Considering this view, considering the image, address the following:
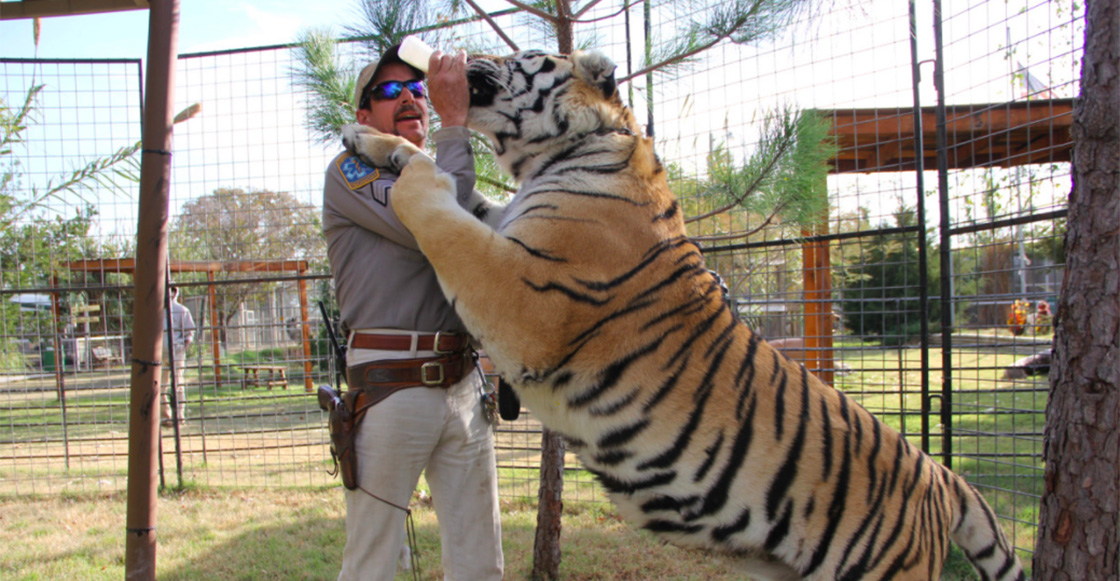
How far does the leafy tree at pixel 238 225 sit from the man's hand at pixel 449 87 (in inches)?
207

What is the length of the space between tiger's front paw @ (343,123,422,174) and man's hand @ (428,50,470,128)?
18 centimetres

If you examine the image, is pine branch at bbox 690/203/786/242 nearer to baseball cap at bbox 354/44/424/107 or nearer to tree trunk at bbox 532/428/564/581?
tree trunk at bbox 532/428/564/581

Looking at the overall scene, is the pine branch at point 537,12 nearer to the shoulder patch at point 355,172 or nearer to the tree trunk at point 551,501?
the tree trunk at point 551,501

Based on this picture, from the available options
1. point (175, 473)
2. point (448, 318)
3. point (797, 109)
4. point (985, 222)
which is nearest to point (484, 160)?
point (797, 109)

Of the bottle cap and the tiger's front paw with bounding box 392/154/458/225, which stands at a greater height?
the bottle cap

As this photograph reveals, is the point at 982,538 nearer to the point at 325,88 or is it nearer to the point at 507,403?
the point at 507,403

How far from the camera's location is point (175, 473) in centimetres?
743

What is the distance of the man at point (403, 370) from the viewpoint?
2.58 meters

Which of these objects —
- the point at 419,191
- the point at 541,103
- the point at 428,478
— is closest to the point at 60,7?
the point at 419,191

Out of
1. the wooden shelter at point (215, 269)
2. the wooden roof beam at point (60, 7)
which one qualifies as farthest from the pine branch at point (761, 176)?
the wooden shelter at point (215, 269)

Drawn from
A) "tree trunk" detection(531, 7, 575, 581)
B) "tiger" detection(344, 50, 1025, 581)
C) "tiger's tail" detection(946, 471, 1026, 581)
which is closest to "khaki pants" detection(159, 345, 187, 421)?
"tree trunk" detection(531, 7, 575, 581)

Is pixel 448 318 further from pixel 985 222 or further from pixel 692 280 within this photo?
pixel 985 222

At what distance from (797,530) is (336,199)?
2.02 m

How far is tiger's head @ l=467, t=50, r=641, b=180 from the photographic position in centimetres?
277
